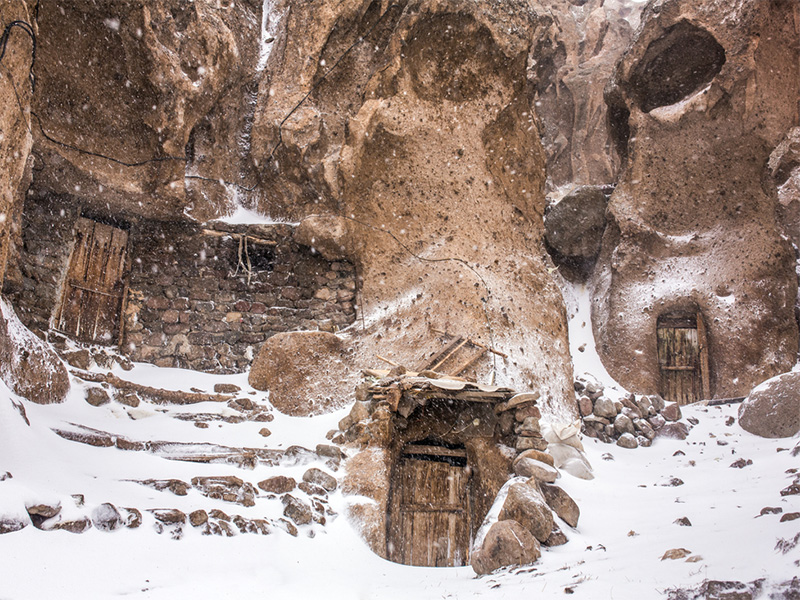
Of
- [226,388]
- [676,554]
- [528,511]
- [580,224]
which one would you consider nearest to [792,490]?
[676,554]

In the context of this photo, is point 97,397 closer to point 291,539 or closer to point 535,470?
point 291,539

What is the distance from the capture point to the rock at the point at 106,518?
2840 mm

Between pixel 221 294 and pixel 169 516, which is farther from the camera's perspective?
pixel 221 294

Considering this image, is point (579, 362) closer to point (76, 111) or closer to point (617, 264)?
point (617, 264)

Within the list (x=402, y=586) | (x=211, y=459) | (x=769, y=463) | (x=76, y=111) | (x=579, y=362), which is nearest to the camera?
(x=402, y=586)

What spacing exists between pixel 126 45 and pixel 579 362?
25.6 feet

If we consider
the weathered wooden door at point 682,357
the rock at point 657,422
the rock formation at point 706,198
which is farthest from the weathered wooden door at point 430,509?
the weathered wooden door at point 682,357

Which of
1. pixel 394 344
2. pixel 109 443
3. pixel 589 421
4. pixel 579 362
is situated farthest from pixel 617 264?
pixel 109 443

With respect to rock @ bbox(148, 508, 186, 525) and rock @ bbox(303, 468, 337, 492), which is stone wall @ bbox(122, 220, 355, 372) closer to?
rock @ bbox(303, 468, 337, 492)

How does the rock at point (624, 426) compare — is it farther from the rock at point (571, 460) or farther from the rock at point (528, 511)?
the rock at point (528, 511)

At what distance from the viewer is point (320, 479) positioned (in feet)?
14.4

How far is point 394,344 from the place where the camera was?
20.7ft

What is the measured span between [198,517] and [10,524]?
1.03 meters

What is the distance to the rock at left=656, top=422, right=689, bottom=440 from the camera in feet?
22.7
